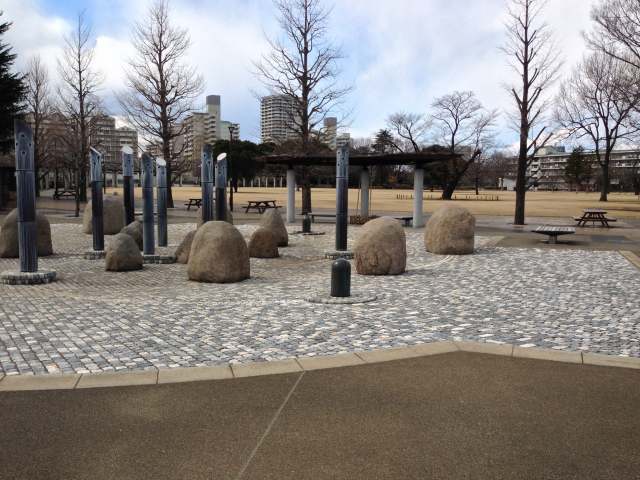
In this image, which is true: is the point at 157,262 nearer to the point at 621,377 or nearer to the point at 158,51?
the point at 621,377

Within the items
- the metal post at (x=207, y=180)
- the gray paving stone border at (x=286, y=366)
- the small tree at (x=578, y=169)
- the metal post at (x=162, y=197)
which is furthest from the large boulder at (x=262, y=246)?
the small tree at (x=578, y=169)

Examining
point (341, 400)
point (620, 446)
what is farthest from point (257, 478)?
point (620, 446)

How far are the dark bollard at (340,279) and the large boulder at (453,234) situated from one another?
6.42 metres

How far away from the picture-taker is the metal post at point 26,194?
31.5 ft

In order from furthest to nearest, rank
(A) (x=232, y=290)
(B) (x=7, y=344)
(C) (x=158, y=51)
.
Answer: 1. (C) (x=158, y=51)
2. (A) (x=232, y=290)
3. (B) (x=7, y=344)

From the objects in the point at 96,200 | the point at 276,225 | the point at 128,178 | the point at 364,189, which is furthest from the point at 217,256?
the point at 364,189

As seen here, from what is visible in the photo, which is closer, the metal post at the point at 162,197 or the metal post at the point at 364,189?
the metal post at the point at 162,197

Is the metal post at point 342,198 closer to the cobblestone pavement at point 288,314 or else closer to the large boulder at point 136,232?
the cobblestone pavement at point 288,314

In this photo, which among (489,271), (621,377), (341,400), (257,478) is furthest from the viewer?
(489,271)

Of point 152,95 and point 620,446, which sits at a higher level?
point 152,95

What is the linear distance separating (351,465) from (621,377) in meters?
2.90

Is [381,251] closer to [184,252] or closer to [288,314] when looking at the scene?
[288,314]

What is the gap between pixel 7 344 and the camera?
5781 mm

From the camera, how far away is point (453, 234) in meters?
14.1
